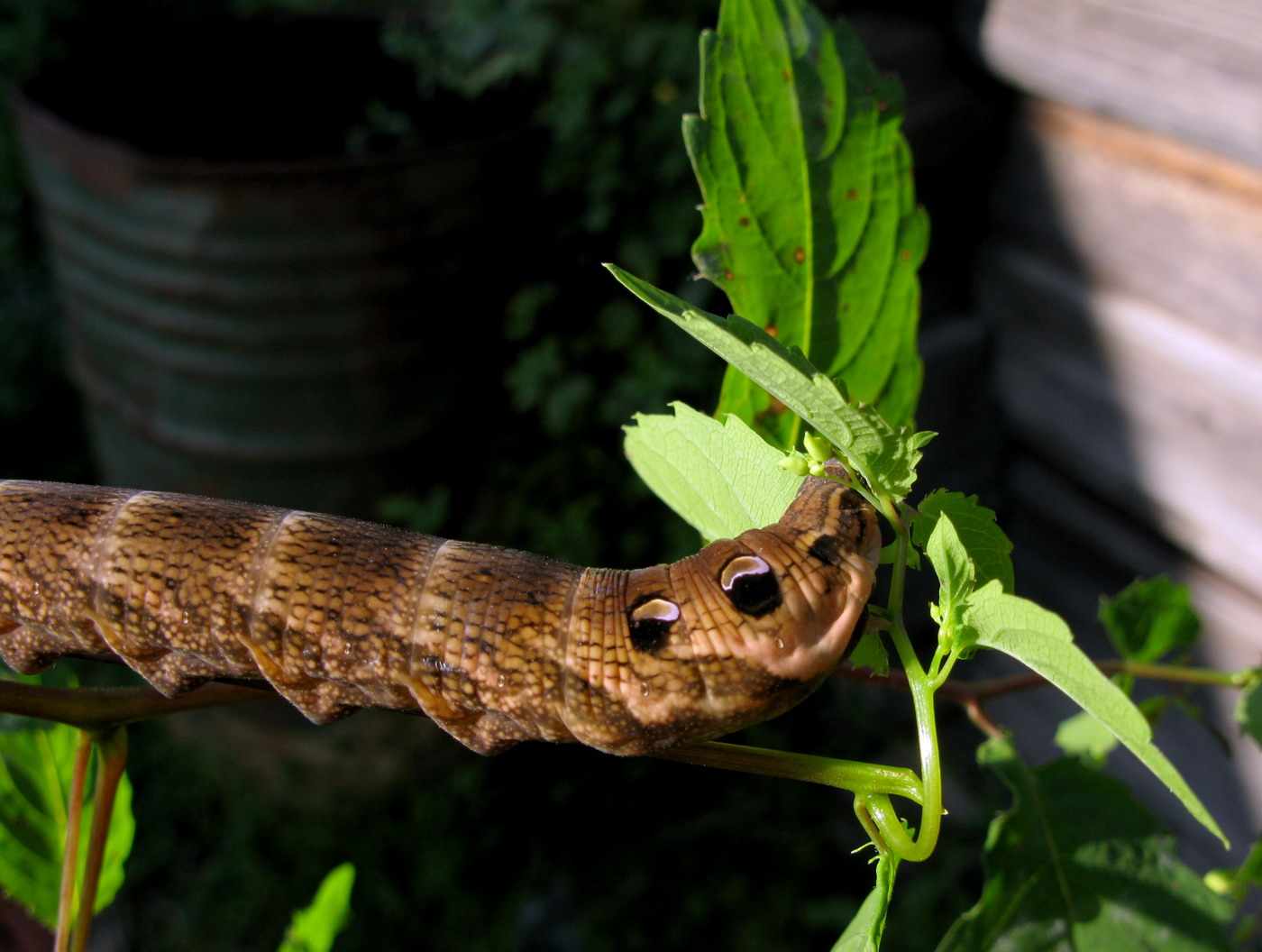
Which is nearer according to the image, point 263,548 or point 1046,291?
point 263,548

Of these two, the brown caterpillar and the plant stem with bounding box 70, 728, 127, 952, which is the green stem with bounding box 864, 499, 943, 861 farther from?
the plant stem with bounding box 70, 728, 127, 952

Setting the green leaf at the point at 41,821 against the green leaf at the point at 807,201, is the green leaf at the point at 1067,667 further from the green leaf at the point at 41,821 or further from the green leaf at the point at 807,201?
the green leaf at the point at 41,821

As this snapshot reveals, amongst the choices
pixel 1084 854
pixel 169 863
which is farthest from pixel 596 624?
pixel 169 863

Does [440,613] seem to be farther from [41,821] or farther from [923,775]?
[41,821]

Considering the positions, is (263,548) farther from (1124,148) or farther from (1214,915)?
(1124,148)

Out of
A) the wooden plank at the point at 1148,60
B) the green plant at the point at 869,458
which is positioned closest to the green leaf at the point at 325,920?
the green plant at the point at 869,458

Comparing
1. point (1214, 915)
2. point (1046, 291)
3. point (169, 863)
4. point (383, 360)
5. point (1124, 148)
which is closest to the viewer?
point (1214, 915)

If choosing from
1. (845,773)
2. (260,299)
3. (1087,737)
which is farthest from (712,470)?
(260,299)
